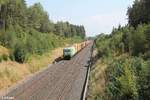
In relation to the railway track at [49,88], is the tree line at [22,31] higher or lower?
higher

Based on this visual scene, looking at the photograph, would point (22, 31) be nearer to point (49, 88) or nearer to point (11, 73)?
point (11, 73)

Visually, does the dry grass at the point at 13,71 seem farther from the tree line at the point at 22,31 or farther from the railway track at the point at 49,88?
the tree line at the point at 22,31

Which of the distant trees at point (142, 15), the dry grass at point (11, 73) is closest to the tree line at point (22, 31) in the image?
the dry grass at point (11, 73)

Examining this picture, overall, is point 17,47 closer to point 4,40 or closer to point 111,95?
point 4,40

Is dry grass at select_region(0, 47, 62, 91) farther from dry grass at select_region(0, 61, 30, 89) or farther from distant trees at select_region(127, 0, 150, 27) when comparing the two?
distant trees at select_region(127, 0, 150, 27)

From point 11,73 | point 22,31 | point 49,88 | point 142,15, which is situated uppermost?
point 142,15

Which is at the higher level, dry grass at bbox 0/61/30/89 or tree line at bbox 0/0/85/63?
tree line at bbox 0/0/85/63

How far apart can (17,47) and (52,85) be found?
1500 centimetres

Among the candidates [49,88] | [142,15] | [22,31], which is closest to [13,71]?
[49,88]

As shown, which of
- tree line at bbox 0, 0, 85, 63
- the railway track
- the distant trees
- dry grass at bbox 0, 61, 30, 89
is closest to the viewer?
the railway track

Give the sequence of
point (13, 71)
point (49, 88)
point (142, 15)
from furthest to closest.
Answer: point (142, 15) → point (13, 71) → point (49, 88)

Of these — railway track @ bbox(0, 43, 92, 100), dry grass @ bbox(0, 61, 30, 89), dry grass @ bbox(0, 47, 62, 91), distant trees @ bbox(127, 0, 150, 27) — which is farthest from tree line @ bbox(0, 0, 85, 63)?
distant trees @ bbox(127, 0, 150, 27)

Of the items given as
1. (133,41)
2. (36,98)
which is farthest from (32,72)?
(36,98)

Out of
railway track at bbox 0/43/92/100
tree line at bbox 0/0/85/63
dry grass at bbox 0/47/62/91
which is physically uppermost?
tree line at bbox 0/0/85/63
